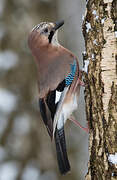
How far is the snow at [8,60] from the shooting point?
4.71m

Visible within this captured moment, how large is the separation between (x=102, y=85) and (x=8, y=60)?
2.60 metres

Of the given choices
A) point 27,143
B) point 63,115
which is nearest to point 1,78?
point 27,143

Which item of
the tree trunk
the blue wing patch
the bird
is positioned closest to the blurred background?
the bird

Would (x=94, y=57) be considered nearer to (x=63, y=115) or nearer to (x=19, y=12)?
(x=63, y=115)

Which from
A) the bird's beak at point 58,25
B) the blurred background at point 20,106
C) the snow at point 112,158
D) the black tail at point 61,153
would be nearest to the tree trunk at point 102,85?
the snow at point 112,158

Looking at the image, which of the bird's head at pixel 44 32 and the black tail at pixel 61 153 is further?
the bird's head at pixel 44 32

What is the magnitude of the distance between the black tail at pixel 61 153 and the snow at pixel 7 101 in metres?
1.61

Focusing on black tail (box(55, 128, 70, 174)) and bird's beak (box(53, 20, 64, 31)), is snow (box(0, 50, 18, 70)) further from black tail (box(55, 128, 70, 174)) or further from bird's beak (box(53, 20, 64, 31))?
black tail (box(55, 128, 70, 174))

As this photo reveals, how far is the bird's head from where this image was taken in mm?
3475

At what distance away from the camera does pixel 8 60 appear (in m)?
4.75

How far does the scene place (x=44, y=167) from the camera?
4.82 meters

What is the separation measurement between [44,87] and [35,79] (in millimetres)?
1455

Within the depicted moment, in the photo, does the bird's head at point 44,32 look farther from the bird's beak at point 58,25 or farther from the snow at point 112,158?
the snow at point 112,158

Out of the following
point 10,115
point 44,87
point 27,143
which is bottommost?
point 27,143
